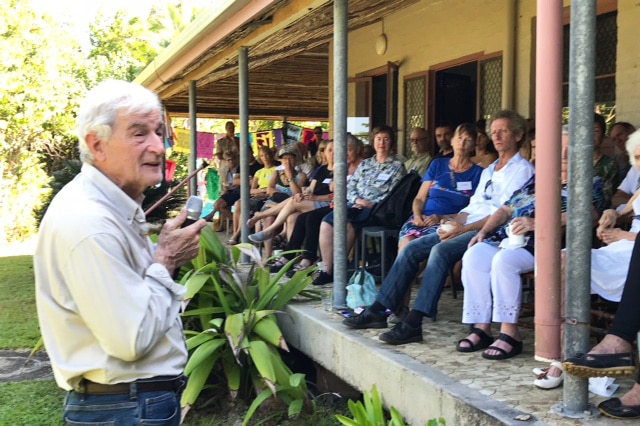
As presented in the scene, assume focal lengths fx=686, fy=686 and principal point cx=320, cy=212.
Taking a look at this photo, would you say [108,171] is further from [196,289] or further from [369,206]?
[369,206]

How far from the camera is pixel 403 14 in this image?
8.38m

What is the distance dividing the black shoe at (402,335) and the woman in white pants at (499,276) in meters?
0.27

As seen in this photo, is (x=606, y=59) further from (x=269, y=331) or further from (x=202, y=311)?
(x=202, y=311)

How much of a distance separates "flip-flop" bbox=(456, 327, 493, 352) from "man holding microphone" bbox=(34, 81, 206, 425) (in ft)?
7.25

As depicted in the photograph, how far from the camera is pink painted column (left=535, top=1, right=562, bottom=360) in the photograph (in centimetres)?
283

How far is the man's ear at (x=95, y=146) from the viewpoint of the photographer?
1.78 m

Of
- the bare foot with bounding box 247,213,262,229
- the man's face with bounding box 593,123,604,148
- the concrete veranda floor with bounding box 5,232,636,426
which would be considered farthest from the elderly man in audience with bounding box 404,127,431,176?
the man's face with bounding box 593,123,604,148

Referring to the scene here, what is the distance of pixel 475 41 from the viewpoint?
284 inches

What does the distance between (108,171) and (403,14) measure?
7137 millimetres

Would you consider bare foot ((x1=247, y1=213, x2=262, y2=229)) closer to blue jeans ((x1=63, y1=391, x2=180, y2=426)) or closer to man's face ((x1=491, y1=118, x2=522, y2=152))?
man's face ((x1=491, y1=118, x2=522, y2=152))

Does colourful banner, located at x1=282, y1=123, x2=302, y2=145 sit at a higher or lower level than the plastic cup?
higher

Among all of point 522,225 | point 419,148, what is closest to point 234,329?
point 522,225

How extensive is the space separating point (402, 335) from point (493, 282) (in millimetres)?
604

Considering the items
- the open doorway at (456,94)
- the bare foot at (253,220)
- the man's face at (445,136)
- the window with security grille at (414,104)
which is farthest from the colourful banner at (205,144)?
the man's face at (445,136)
